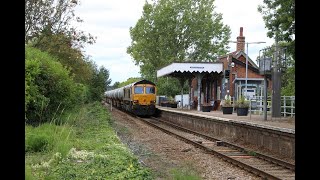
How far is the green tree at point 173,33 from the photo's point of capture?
54.1 m

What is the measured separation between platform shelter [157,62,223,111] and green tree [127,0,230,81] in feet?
44.1

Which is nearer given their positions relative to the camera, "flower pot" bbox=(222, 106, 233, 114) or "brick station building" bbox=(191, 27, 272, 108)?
"flower pot" bbox=(222, 106, 233, 114)

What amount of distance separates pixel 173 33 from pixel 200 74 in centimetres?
2262

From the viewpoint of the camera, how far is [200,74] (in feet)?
107

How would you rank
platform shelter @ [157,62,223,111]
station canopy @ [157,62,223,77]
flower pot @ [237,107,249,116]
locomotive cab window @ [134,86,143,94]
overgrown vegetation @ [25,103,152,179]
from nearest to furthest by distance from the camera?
overgrown vegetation @ [25,103,152,179] < flower pot @ [237,107,249,116] < station canopy @ [157,62,223,77] < platform shelter @ [157,62,223,111] < locomotive cab window @ [134,86,143,94]

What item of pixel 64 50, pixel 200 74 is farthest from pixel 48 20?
pixel 200 74

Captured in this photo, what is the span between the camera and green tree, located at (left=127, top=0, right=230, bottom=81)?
54.1 meters

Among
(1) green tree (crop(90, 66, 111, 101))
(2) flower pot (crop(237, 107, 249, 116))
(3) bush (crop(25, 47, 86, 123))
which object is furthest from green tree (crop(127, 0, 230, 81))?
(3) bush (crop(25, 47, 86, 123))

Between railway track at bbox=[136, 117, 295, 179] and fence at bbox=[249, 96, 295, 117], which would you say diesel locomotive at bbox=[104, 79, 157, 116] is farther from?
railway track at bbox=[136, 117, 295, 179]

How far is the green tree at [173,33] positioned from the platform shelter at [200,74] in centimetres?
1344

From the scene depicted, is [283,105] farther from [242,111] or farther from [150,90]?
[150,90]
